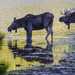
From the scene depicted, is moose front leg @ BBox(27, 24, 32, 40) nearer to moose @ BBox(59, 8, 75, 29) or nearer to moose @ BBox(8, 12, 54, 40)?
moose @ BBox(8, 12, 54, 40)

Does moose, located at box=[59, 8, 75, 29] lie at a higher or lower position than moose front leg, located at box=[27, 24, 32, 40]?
higher

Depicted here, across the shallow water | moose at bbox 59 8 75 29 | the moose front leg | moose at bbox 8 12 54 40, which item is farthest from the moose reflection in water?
moose at bbox 59 8 75 29

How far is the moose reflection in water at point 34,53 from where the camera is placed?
3162 mm

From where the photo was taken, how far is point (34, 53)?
132 inches

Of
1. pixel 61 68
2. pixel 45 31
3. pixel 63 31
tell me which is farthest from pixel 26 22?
pixel 61 68

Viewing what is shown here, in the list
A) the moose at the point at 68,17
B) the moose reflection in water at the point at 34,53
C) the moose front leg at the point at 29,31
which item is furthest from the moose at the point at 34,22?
the moose reflection in water at the point at 34,53

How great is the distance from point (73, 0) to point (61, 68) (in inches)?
69.7

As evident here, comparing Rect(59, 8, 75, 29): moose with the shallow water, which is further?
Rect(59, 8, 75, 29): moose

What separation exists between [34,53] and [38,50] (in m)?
0.11

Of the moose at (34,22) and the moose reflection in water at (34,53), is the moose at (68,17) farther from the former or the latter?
the moose reflection in water at (34,53)

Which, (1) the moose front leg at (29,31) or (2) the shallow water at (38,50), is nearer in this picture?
(2) the shallow water at (38,50)

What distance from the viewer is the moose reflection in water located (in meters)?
3.16

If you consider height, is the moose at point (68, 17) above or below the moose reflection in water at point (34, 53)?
above

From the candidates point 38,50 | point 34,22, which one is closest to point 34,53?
point 38,50
